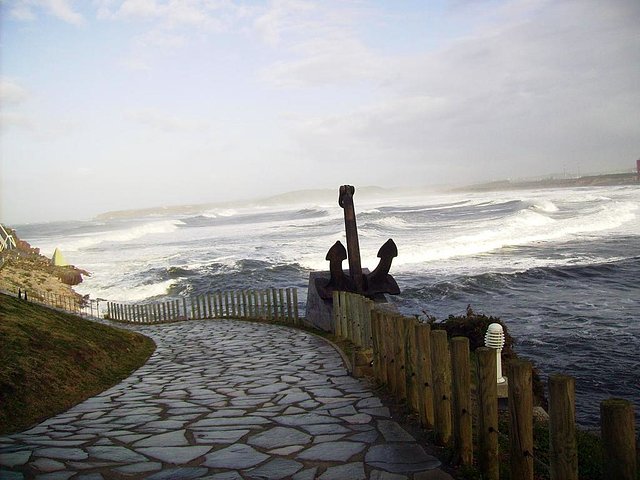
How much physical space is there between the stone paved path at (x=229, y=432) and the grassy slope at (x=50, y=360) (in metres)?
0.34

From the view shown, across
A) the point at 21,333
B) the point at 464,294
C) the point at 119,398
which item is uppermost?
the point at 21,333

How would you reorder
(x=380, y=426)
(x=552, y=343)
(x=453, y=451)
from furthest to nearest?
1. (x=552, y=343)
2. (x=380, y=426)
3. (x=453, y=451)

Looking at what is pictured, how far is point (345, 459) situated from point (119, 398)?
368 cm

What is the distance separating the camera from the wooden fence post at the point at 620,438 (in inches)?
103

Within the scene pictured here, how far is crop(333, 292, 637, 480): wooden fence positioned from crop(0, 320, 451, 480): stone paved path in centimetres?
29

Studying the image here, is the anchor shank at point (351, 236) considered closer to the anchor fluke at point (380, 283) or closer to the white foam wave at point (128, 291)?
the anchor fluke at point (380, 283)

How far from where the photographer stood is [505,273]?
857 inches

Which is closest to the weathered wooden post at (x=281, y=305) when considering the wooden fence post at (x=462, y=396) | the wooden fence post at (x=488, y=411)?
the wooden fence post at (x=462, y=396)

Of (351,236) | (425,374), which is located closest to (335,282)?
(351,236)

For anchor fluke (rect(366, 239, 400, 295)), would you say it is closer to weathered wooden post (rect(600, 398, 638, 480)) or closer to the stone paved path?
the stone paved path

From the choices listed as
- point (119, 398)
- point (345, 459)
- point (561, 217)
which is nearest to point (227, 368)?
point (119, 398)

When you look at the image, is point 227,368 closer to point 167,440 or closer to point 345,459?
point 167,440

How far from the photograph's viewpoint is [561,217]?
144 ft

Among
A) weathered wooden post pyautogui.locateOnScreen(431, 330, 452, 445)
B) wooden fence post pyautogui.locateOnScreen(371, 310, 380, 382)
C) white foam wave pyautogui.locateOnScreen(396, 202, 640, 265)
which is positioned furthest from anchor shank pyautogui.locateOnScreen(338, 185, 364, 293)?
white foam wave pyautogui.locateOnScreen(396, 202, 640, 265)
